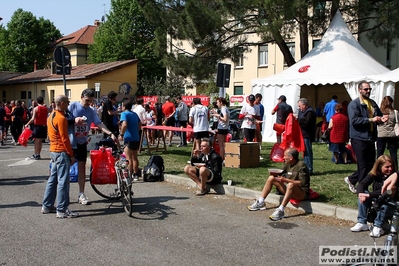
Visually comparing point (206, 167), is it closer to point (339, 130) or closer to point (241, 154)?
point (241, 154)

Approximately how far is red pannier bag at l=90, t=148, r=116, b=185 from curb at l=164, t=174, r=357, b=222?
7.12 ft

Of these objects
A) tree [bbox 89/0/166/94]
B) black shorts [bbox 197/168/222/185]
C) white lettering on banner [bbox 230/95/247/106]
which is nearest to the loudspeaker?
black shorts [bbox 197/168/222/185]

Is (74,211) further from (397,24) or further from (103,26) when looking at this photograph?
(103,26)

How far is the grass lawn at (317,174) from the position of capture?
7.77m

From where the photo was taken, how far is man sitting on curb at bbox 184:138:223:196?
862cm

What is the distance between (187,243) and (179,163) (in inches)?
253

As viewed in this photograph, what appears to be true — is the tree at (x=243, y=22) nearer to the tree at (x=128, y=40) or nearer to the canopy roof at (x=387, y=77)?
the canopy roof at (x=387, y=77)

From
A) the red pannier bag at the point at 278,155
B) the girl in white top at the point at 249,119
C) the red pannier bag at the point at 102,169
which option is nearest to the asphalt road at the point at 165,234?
the red pannier bag at the point at 102,169

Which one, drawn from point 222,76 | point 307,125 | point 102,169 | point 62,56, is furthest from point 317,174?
point 62,56

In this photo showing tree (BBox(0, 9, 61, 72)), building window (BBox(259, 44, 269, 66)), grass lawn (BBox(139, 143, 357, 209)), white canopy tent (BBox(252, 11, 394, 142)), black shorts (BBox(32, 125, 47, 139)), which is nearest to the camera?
grass lawn (BBox(139, 143, 357, 209))

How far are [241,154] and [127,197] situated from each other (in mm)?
4246

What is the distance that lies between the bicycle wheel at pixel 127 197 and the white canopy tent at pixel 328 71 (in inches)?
440

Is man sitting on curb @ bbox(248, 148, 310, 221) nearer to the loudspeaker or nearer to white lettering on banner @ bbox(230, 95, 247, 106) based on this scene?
the loudspeaker

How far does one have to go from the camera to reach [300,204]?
24.3ft
